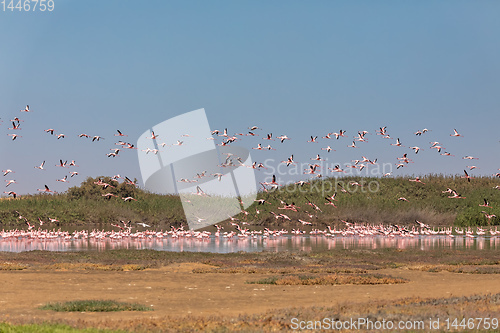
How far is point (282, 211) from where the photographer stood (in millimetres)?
84625

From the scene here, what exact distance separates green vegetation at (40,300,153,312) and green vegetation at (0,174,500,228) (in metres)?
59.4

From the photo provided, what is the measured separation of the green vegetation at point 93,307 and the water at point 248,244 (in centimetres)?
2667

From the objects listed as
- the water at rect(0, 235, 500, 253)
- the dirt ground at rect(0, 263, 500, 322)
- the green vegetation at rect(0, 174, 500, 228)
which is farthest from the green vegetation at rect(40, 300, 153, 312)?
the green vegetation at rect(0, 174, 500, 228)

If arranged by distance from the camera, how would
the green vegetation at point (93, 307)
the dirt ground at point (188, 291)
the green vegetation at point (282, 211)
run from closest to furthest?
1. the green vegetation at point (93, 307)
2. the dirt ground at point (188, 291)
3. the green vegetation at point (282, 211)

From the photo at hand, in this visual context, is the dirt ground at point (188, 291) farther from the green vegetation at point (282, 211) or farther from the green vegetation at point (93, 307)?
the green vegetation at point (282, 211)

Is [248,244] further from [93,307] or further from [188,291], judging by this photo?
[93,307]

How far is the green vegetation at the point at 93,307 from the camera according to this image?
21016 millimetres

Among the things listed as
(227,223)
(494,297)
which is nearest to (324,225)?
(227,223)

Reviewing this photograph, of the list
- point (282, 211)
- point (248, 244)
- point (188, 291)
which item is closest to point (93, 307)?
point (188, 291)

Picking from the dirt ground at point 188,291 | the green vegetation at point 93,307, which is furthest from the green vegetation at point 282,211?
the green vegetation at point 93,307

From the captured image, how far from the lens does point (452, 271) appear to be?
34562 mm

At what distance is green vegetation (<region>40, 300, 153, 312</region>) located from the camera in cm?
2102

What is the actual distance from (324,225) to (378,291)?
5502cm

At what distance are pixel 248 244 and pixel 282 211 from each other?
29.2 m
